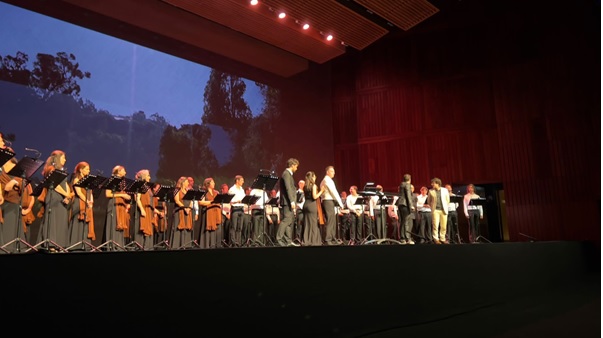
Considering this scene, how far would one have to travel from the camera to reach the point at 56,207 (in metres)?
6.22

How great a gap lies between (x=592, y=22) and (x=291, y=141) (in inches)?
336

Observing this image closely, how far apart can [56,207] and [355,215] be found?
7.59m

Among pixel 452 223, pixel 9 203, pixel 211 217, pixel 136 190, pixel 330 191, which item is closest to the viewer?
pixel 9 203

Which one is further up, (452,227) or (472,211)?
(472,211)

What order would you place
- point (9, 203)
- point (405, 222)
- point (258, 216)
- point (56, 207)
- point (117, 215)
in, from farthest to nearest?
A: point (258, 216) < point (405, 222) < point (117, 215) < point (56, 207) < point (9, 203)

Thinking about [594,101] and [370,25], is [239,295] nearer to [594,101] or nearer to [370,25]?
[370,25]

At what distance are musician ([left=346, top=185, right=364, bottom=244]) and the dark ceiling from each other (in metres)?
4.31

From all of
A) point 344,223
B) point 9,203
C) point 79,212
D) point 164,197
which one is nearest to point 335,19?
point 344,223

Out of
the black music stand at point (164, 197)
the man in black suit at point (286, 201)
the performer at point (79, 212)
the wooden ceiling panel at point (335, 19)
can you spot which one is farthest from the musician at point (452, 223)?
the performer at point (79, 212)

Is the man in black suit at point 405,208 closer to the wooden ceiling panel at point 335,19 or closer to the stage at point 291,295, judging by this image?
the stage at point 291,295

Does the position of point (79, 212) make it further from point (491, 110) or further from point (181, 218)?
point (491, 110)

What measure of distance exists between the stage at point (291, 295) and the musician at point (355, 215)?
4.97m

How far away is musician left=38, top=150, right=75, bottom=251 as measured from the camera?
19.9 ft

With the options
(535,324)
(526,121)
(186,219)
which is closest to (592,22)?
(526,121)
